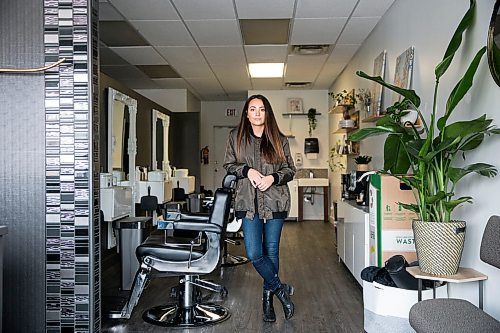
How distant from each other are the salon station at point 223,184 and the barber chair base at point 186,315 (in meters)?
0.01

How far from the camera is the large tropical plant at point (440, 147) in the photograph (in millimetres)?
2414

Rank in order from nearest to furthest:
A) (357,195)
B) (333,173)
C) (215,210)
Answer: (215,210), (357,195), (333,173)

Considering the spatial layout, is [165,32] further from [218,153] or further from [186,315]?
[218,153]

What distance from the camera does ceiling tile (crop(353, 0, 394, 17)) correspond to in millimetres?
4641

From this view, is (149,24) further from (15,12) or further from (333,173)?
(333,173)

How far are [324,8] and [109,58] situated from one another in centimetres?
347

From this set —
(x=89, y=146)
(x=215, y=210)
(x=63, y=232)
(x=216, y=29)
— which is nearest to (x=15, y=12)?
(x=89, y=146)

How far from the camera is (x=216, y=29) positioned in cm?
551

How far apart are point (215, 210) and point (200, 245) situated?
0.33 m

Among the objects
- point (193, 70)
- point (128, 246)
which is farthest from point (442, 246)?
point (193, 70)

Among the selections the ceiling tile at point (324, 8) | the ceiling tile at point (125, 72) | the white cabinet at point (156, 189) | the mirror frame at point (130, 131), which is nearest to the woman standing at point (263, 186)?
the ceiling tile at point (324, 8)

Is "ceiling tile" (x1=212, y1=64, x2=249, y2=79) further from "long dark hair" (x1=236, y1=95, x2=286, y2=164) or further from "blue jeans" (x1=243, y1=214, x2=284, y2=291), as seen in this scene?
"blue jeans" (x1=243, y1=214, x2=284, y2=291)

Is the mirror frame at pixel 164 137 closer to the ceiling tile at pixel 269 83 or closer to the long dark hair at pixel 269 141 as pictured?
the ceiling tile at pixel 269 83

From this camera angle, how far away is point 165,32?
564cm
